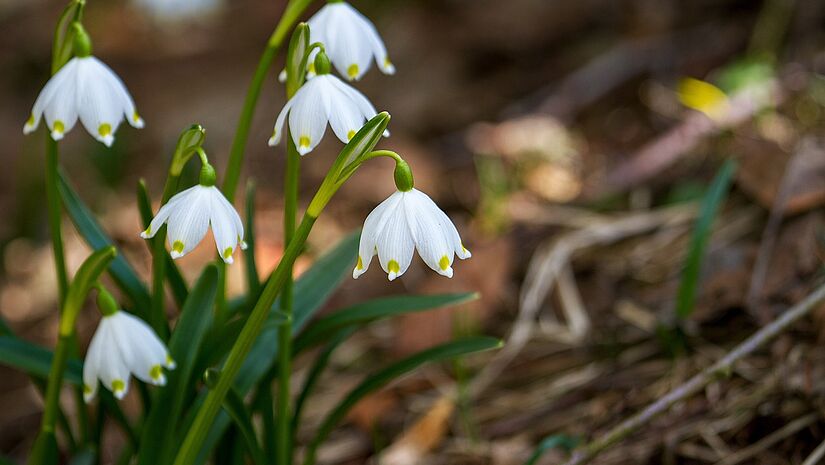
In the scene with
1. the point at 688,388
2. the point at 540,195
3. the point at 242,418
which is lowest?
the point at 688,388

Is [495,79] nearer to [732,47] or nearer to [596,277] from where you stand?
[732,47]

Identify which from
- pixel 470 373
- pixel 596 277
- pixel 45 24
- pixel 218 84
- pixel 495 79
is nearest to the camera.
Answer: pixel 470 373

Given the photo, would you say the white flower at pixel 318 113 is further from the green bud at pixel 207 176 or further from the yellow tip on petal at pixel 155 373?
the yellow tip on petal at pixel 155 373

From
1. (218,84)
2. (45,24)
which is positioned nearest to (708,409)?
(218,84)

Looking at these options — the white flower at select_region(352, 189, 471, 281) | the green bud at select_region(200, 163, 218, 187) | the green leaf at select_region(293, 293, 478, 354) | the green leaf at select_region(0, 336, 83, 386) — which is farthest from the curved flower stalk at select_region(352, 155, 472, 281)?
the green leaf at select_region(0, 336, 83, 386)

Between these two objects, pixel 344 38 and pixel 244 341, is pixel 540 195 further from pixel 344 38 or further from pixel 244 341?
pixel 244 341

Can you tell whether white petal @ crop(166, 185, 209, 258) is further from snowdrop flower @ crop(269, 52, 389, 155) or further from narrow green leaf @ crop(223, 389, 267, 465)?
narrow green leaf @ crop(223, 389, 267, 465)

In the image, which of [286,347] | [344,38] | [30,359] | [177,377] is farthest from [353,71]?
[30,359]
